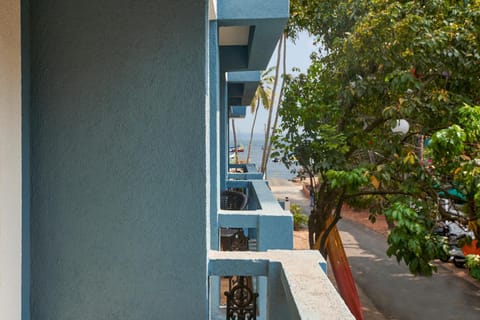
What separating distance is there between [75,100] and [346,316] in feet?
4.36

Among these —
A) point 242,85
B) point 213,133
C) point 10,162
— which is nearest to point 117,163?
point 10,162

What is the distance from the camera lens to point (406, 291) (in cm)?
1008

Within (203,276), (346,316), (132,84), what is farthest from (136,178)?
(346,316)

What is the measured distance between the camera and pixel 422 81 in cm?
655

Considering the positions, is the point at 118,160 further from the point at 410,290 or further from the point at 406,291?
the point at 410,290

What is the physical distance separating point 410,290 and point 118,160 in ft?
34.0

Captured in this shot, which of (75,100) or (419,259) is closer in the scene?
(75,100)

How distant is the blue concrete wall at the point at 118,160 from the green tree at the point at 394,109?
3999 millimetres

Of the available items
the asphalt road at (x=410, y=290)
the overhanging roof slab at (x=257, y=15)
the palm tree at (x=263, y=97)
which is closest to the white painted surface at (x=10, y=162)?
the overhanging roof slab at (x=257, y=15)

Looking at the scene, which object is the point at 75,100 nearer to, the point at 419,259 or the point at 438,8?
the point at 419,259

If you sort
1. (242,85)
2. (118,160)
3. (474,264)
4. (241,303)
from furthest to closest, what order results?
(242,85)
(474,264)
(241,303)
(118,160)

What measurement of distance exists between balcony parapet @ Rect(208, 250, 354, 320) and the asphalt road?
799cm

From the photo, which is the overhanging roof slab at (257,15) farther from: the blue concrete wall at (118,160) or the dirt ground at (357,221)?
the dirt ground at (357,221)

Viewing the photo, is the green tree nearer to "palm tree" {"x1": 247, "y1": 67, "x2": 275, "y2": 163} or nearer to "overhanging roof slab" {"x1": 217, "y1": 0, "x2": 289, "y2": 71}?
"overhanging roof slab" {"x1": 217, "y1": 0, "x2": 289, "y2": 71}
